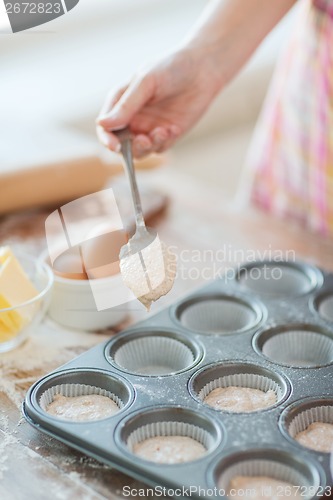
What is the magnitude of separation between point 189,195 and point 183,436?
0.96m

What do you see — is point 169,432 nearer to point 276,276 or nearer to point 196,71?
point 276,276

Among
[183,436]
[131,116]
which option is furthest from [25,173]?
[183,436]

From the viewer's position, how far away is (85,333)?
1.44 meters

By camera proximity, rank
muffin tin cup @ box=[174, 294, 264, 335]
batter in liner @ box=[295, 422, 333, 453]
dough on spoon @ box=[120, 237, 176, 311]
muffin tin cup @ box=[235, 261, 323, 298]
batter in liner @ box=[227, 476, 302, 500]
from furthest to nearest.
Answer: muffin tin cup @ box=[235, 261, 323, 298]
muffin tin cup @ box=[174, 294, 264, 335]
dough on spoon @ box=[120, 237, 176, 311]
batter in liner @ box=[295, 422, 333, 453]
batter in liner @ box=[227, 476, 302, 500]

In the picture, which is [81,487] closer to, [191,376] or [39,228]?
[191,376]

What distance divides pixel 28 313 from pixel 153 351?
0.23m

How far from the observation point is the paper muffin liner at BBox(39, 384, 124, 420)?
1.20 meters

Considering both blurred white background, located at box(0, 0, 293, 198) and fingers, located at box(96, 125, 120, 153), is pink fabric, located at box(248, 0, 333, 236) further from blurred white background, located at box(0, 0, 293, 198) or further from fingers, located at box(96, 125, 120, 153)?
blurred white background, located at box(0, 0, 293, 198)

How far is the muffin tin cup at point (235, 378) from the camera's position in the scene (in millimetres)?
1215

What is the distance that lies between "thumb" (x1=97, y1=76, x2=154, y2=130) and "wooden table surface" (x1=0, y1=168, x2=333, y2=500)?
13.8 inches

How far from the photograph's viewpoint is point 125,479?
105 cm

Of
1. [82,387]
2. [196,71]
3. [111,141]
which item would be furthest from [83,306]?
[196,71]

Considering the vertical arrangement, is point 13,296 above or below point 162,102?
below

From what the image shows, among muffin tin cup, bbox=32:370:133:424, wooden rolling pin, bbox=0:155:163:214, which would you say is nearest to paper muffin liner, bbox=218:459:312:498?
muffin tin cup, bbox=32:370:133:424
